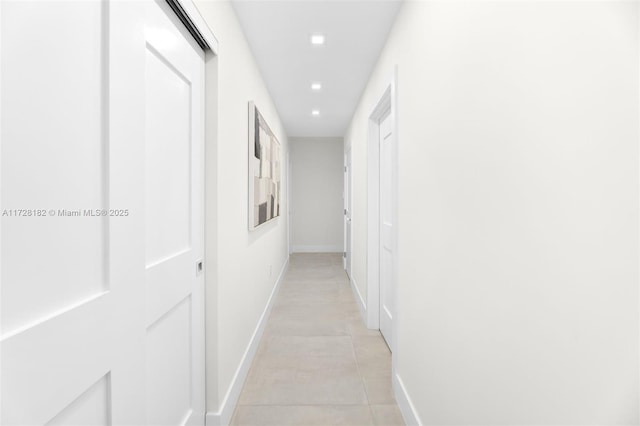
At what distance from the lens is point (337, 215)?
23.8ft

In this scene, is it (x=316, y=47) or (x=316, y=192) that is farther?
(x=316, y=192)

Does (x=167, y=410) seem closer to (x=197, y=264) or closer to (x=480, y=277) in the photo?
(x=197, y=264)

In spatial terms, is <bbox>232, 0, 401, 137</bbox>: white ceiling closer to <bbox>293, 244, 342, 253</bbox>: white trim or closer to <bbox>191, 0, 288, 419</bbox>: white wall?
<bbox>191, 0, 288, 419</bbox>: white wall

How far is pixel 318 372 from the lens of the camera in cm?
236

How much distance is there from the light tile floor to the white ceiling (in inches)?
93.8

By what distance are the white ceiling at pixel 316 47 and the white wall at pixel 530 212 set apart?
2.28 ft

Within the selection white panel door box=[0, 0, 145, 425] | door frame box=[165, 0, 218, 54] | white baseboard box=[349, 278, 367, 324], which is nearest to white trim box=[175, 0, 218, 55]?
door frame box=[165, 0, 218, 54]

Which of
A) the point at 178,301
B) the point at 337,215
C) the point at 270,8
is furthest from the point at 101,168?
the point at 337,215

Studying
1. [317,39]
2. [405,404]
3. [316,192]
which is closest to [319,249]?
[316,192]

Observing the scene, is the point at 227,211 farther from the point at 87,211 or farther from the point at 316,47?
the point at 316,47

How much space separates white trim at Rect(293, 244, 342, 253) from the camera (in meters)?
7.28

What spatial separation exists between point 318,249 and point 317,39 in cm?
528

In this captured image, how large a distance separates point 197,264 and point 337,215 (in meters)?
5.76

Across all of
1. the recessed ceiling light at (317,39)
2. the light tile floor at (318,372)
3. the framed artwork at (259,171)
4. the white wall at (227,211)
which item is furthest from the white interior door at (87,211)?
the recessed ceiling light at (317,39)
